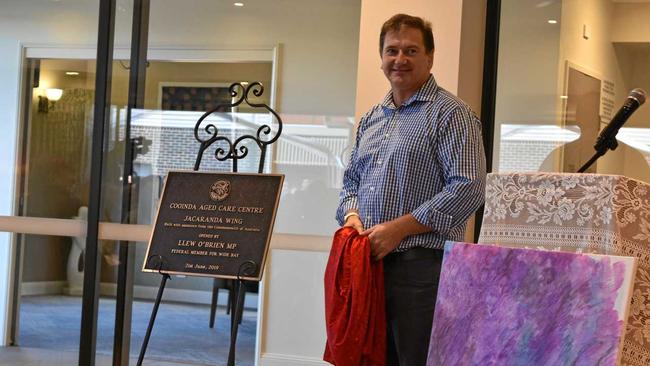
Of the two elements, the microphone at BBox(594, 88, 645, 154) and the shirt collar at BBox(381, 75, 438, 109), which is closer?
the microphone at BBox(594, 88, 645, 154)

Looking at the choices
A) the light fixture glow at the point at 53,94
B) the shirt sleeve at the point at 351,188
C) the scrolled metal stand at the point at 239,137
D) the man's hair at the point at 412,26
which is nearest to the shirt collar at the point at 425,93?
the man's hair at the point at 412,26

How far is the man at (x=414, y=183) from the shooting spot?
2787 millimetres

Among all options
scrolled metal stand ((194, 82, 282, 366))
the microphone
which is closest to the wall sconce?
scrolled metal stand ((194, 82, 282, 366))

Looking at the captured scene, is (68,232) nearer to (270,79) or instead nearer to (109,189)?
(109,189)

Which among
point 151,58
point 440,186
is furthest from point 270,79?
point 440,186

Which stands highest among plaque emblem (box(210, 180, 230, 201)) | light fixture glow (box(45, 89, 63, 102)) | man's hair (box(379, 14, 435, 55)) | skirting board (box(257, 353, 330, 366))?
man's hair (box(379, 14, 435, 55))

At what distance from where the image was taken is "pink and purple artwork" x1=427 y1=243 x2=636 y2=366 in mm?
2045

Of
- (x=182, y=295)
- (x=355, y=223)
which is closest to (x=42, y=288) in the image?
(x=182, y=295)

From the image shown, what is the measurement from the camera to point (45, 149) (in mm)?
4770

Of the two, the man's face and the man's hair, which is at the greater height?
the man's hair

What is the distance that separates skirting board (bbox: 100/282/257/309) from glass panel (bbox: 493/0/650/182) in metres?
1.31

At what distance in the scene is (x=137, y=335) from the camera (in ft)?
15.4

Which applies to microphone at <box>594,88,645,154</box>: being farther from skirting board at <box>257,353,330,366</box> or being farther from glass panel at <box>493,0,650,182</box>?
skirting board at <box>257,353,330,366</box>

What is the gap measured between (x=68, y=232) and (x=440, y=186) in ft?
7.93
